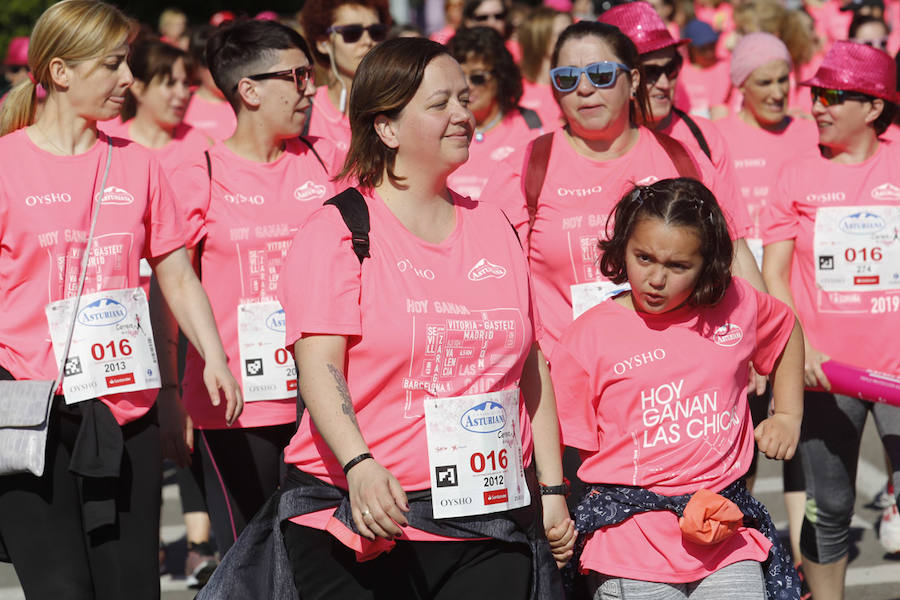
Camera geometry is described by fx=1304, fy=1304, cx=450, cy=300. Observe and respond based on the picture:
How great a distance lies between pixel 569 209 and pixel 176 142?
3578 mm

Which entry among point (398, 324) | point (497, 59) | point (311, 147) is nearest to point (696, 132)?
point (311, 147)

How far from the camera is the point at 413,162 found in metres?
3.41

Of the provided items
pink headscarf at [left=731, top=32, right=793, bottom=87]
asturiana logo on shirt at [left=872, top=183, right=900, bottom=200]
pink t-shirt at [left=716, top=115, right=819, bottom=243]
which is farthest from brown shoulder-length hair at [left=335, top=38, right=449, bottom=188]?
pink headscarf at [left=731, top=32, right=793, bottom=87]

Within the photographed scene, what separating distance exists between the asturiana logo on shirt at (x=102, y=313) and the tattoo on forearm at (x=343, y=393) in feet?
3.82

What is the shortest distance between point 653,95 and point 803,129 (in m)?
1.61

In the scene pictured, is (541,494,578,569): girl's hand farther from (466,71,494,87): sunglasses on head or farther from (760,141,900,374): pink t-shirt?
(466,71,494,87): sunglasses on head

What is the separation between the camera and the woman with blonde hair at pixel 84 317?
386 cm

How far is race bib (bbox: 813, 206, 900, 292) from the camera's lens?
4914 millimetres

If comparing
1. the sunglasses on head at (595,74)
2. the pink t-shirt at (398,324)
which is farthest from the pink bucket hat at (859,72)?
the pink t-shirt at (398,324)

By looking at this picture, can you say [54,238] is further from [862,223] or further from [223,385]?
[862,223]

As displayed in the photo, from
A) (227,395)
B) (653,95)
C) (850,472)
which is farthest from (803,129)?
(227,395)

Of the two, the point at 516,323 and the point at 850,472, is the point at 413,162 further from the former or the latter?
the point at 850,472

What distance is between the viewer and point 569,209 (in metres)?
4.54

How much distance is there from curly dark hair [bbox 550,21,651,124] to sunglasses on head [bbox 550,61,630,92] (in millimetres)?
66
